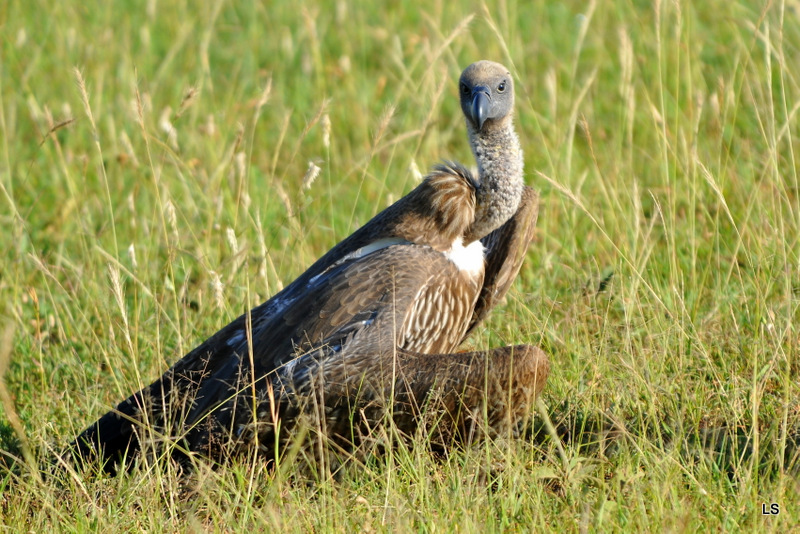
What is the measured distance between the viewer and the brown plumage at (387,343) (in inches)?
137

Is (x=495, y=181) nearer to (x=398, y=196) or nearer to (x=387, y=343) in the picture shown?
(x=387, y=343)

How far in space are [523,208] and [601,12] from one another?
370 centimetres

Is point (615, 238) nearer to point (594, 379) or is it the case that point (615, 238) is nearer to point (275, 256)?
point (594, 379)

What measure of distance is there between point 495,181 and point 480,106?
294 millimetres

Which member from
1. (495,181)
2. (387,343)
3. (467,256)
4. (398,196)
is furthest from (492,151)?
(398,196)

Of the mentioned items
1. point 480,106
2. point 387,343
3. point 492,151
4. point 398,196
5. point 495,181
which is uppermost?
point 480,106

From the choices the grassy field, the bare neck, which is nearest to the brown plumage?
the bare neck

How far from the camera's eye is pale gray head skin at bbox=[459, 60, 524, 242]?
4.18m

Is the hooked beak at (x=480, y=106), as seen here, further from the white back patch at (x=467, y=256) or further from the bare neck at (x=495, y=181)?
the white back patch at (x=467, y=256)

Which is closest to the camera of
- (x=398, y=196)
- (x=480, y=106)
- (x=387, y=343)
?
(x=387, y=343)

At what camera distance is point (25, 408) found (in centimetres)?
460

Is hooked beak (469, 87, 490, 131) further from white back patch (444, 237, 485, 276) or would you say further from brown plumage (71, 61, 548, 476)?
white back patch (444, 237, 485, 276)

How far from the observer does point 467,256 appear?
164 inches

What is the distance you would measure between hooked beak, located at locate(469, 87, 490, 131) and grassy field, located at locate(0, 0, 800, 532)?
0.31 meters
